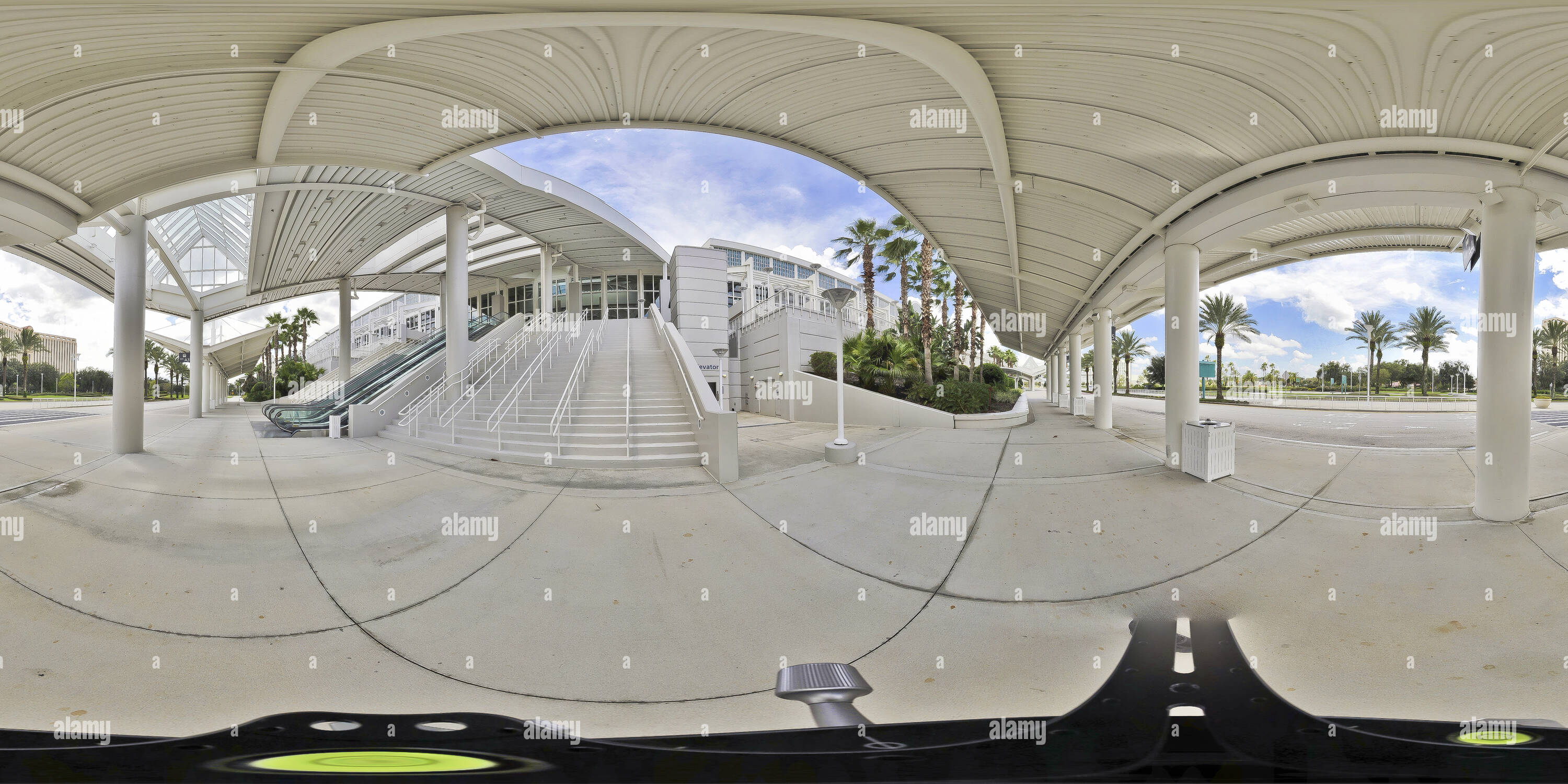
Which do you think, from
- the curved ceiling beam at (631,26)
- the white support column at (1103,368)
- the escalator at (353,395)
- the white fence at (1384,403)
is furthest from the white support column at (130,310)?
the white fence at (1384,403)

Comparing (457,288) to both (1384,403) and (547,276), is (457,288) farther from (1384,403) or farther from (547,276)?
(1384,403)

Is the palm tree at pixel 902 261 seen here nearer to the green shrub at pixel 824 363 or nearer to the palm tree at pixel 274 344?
the green shrub at pixel 824 363

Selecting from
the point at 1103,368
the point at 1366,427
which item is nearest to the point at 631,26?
the point at 1103,368

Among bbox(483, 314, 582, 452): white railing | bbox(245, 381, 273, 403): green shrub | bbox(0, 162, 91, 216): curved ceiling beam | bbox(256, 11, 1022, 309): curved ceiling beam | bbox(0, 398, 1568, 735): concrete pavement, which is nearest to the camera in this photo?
bbox(0, 398, 1568, 735): concrete pavement

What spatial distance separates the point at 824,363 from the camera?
15.3 meters

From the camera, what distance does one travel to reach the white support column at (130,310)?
22.1 ft

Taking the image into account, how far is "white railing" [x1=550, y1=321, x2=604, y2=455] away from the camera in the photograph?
227 inches

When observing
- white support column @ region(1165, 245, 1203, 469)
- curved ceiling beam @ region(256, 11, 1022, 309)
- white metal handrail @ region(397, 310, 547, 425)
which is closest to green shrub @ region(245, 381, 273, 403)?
white metal handrail @ region(397, 310, 547, 425)

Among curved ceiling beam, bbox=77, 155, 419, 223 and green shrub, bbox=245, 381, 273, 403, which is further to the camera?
green shrub, bbox=245, 381, 273, 403

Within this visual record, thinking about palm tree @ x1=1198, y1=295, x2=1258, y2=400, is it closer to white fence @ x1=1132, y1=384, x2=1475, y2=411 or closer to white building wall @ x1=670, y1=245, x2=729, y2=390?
white fence @ x1=1132, y1=384, x2=1475, y2=411

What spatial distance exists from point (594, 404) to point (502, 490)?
3111 millimetres

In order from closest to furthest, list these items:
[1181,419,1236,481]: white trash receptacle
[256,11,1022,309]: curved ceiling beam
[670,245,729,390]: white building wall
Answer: [256,11,1022,309]: curved ceiling beam < [1181,419,1236,481]: white trash receptacle < [670,245,729,390]: white building wall

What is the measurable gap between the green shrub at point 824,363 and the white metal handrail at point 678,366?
457cm

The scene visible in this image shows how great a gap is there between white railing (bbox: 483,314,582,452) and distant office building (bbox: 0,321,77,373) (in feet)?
156
